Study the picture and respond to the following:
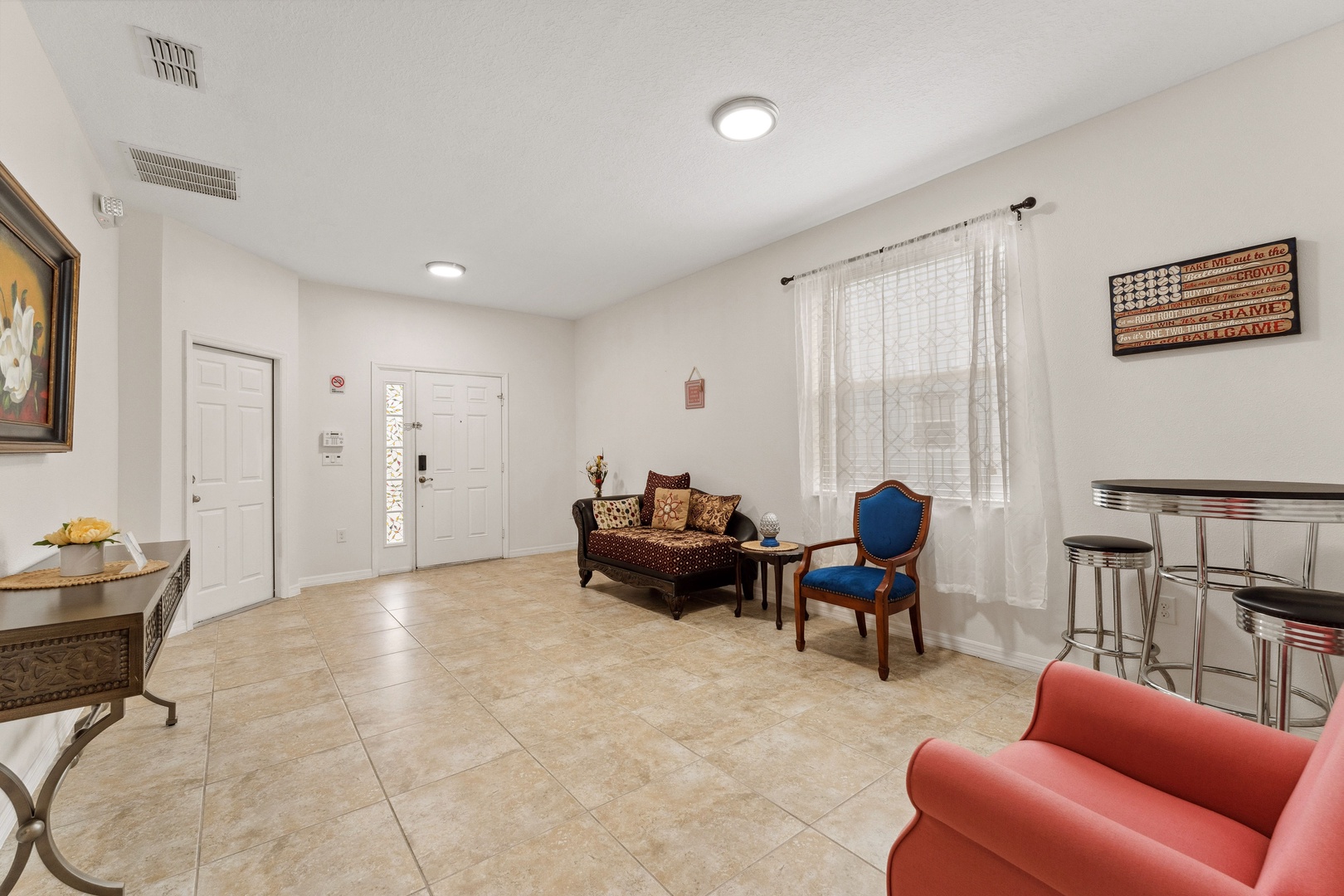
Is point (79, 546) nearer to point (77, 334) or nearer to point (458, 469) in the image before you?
point (77, 334)

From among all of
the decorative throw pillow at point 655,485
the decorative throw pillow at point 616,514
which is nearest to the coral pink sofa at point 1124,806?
the decorative throw pillow at point 655,485

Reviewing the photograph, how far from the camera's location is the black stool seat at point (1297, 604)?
140 cm

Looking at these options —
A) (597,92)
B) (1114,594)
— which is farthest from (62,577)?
(1114,594)

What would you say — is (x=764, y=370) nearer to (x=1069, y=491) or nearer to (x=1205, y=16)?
(x=1069, y=491)

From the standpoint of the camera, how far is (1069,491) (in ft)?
9.53

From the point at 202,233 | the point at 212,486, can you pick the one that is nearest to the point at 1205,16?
the point at 202,233

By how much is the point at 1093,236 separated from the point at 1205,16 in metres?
0.88

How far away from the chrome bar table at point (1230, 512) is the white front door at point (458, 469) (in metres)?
5.51

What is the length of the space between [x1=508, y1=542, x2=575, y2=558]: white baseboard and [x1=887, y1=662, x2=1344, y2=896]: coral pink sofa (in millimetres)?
5646

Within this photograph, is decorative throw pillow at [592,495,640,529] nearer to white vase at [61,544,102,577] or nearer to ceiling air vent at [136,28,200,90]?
white vase at [61,544,102,577]

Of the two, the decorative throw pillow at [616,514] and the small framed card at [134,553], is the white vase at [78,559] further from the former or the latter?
the decorative throw pillow at [616,514]

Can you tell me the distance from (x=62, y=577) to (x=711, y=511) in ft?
12.1

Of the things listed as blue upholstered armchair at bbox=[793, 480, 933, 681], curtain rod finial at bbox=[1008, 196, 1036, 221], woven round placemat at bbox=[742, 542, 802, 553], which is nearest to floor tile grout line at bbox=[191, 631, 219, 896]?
blue upholstered armchair at bbox=[793, 480, 933, 681]

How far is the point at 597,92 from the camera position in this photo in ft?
8.50
